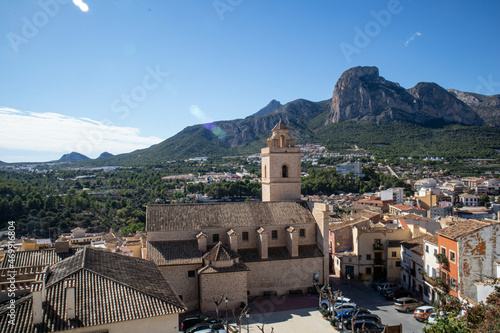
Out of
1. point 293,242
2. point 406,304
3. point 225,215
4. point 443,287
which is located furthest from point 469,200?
point 225,215

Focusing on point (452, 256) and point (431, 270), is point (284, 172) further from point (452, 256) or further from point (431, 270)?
point (452, 256)

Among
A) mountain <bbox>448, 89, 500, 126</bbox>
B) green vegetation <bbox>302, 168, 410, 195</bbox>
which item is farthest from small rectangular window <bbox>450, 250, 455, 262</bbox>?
mountain <bbox>448, 89, 500, 126</bbox>

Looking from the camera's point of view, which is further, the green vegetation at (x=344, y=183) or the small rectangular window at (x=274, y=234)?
the green vegetation at (x=344, y=183)

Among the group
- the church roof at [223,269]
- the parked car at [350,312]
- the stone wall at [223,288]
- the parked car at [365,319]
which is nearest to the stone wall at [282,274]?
the church roof at [223,269]

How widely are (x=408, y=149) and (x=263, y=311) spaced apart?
128003mm

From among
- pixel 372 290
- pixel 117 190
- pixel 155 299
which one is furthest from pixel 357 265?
pixel 117 190

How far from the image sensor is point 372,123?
509 ft

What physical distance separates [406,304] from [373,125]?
14287 centimetres

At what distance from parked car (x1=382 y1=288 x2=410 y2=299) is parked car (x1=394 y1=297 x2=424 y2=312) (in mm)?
1300

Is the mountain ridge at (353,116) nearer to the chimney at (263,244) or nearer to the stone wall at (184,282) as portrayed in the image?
the chimney at (263,244)

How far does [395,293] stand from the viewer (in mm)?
23141

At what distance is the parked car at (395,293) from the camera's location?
Result: 2286cm

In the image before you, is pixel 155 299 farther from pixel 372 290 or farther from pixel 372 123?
pixel 372 123

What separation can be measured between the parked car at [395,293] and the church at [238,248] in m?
3.92
